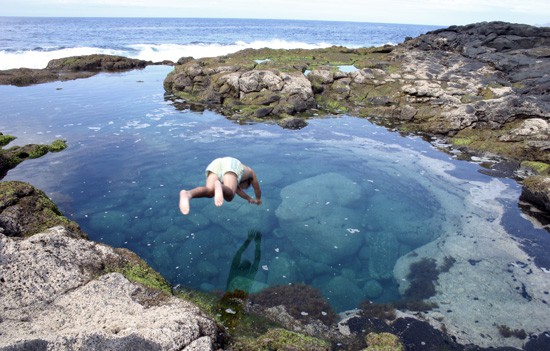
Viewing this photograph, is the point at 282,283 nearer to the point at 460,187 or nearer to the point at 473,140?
the point at 460,187

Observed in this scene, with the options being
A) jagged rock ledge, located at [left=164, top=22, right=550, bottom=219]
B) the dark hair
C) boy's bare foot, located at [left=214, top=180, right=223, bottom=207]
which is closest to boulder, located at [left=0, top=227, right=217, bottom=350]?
boy's bare foot, located at [left=214, top=180, right=223, bottom=207]

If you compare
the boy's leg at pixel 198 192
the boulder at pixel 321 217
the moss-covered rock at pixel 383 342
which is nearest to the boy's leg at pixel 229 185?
the boy's leg at pixel 198 192

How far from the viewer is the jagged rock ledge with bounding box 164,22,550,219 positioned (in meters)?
20.9

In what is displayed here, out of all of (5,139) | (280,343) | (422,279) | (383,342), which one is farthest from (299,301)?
(5,139)

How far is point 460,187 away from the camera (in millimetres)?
15523

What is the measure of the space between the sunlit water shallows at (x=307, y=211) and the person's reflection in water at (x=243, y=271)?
2.0 inches

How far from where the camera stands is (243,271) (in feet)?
33.2

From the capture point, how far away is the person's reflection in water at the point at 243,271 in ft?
31.0

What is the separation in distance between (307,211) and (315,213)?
316 mm

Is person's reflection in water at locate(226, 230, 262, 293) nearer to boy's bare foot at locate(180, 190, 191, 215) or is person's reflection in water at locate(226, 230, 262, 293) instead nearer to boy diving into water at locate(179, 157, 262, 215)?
boy diving into water at locate(179, 157, 262, 215)

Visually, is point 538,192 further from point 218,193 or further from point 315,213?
point 218,193

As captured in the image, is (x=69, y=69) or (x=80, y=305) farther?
(x=69, y=69)

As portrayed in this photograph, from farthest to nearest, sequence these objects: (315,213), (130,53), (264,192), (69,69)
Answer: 1. (130,53)
2. (69,69)
3. (264,192)
4. (315,213)

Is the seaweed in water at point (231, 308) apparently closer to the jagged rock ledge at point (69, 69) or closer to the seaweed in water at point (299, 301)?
the seaweed in water at point (299, 301)
